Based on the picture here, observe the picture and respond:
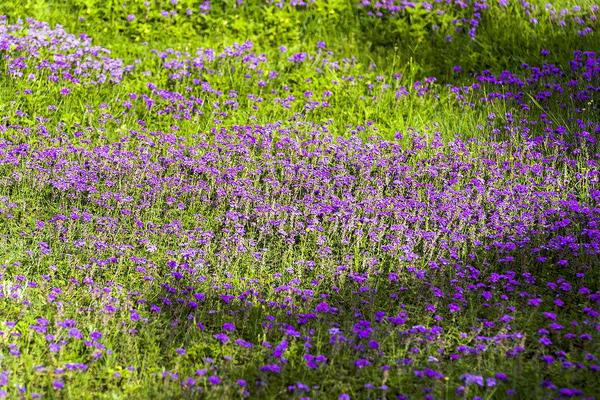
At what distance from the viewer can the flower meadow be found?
13.7ft

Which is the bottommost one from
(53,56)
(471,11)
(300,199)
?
(300,199)

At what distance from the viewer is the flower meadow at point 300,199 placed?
416 cm

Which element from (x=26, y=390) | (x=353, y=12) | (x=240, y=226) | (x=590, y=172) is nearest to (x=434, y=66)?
(x=353, y=12)

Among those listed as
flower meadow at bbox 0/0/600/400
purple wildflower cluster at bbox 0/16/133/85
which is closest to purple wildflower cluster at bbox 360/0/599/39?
flower meadow at bbox 0/0/600/400

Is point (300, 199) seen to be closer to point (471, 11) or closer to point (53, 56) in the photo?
point (53, 56)

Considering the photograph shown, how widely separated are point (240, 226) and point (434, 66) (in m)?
4.31

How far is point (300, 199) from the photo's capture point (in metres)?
6.12

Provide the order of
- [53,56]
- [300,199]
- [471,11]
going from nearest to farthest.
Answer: [300,199] < [53,56] < [471,11]

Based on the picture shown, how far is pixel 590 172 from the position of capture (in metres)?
6.45

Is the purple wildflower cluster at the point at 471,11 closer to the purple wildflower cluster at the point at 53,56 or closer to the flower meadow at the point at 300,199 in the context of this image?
the flower meadow at the point at 300,199

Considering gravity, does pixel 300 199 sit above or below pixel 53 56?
below

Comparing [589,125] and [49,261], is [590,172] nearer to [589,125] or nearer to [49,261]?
[589,125]

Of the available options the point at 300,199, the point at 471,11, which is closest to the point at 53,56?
the point at 300,199

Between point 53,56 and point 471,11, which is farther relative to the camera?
point 471,11
